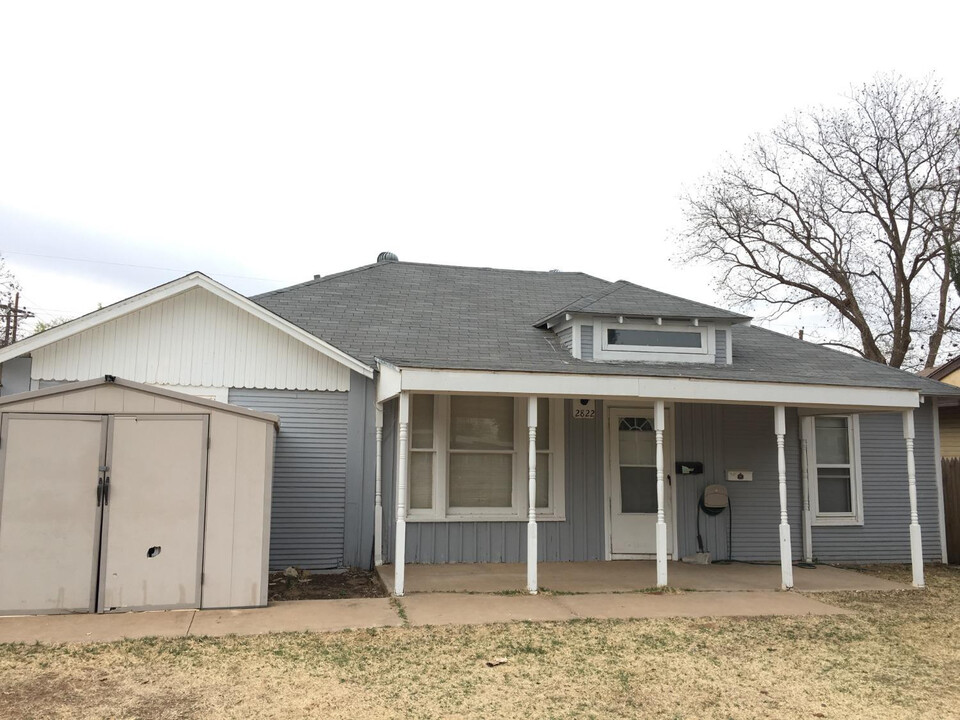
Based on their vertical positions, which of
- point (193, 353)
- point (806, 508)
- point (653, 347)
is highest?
point (653, 347)

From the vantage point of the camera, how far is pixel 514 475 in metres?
10.0

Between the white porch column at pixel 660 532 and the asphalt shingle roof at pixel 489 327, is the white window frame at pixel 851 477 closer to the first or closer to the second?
the asphalt shingle roof at pixel 489 327

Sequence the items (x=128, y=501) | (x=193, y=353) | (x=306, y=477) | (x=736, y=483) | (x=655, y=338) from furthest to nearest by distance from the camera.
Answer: (x=736, y=483), (x=655, y=338), (x=306, y=477), (x=193, y=353), (x=128, y=501)

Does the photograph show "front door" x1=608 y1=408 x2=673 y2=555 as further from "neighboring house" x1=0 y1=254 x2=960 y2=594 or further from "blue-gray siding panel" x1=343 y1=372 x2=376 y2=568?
"blue-gray siding panel" x1=343 y1=372 x2=376 y2=568

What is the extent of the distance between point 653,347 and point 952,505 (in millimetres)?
5725

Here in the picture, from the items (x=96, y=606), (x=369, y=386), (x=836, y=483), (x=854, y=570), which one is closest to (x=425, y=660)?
(x=96, y=606)

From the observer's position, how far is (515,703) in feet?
15.7

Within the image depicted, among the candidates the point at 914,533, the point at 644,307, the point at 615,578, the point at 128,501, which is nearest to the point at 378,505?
the point at 615,578

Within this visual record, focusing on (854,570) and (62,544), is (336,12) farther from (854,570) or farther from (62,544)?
(854,570)

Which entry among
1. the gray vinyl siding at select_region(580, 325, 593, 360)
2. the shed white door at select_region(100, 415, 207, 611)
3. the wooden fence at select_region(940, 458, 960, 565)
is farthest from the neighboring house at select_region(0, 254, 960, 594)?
the shed white door at select_region(100, 415, 207, 611)

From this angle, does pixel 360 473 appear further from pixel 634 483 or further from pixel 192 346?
pixel 634 483

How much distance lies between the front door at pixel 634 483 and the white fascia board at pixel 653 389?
6.34ft

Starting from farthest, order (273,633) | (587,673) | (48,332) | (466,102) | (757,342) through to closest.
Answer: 1. (466,102)
2. (757,342)
3. (48,332)
4. (273,633)
5. (587,673)

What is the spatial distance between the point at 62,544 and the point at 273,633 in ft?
7.14
